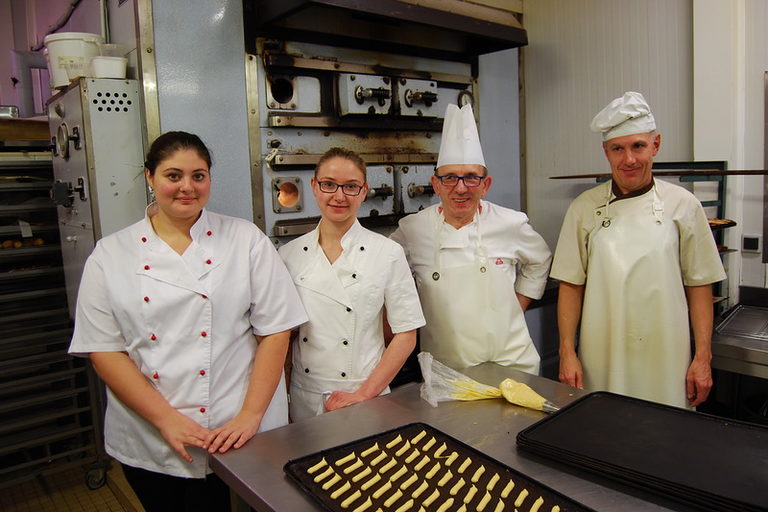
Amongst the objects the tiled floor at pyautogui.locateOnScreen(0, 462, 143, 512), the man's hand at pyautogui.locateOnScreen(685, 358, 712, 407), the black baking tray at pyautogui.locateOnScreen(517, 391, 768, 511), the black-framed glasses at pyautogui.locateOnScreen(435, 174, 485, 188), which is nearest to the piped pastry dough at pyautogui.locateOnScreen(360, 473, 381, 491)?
the black baking tray at pyautogui.locateOnScreen(517, 391, 768, 511)

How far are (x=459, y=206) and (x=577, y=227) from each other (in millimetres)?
495

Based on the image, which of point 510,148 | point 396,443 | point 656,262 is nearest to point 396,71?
point 510,148

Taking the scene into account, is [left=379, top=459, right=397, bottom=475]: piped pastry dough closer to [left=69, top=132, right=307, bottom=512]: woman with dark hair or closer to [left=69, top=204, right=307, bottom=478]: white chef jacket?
[left=69, top=132, right=307, bottom=512]: woman with dark hair

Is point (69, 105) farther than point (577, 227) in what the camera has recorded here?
Yes

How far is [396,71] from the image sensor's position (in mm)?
2838

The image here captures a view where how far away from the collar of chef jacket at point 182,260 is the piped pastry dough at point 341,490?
71 centimetres

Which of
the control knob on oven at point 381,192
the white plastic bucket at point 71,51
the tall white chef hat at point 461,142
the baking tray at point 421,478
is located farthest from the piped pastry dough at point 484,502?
the white plastic bucket at point 71,51

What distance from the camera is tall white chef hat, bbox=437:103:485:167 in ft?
6.59

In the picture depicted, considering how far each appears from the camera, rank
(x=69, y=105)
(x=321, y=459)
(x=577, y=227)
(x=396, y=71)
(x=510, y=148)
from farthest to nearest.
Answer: (x=510, y=148) → (x=396, y=71) → (x=69, y=105) → (x=577, y=227) → (x=321, y=459)

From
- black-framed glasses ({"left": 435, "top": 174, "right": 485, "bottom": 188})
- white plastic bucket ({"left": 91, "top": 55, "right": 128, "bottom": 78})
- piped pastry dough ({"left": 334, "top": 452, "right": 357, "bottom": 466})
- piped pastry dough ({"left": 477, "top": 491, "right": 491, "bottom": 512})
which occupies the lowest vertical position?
piped pastry dough ({"left": 477, "top": 491, "right": 491, "bottom": 512})

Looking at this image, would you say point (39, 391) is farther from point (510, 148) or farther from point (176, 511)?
point (510, 148)

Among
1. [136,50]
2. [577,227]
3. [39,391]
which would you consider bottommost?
[39,391]

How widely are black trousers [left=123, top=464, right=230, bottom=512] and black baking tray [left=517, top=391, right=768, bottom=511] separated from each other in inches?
37.5

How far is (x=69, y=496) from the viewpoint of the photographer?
288 centimetres
